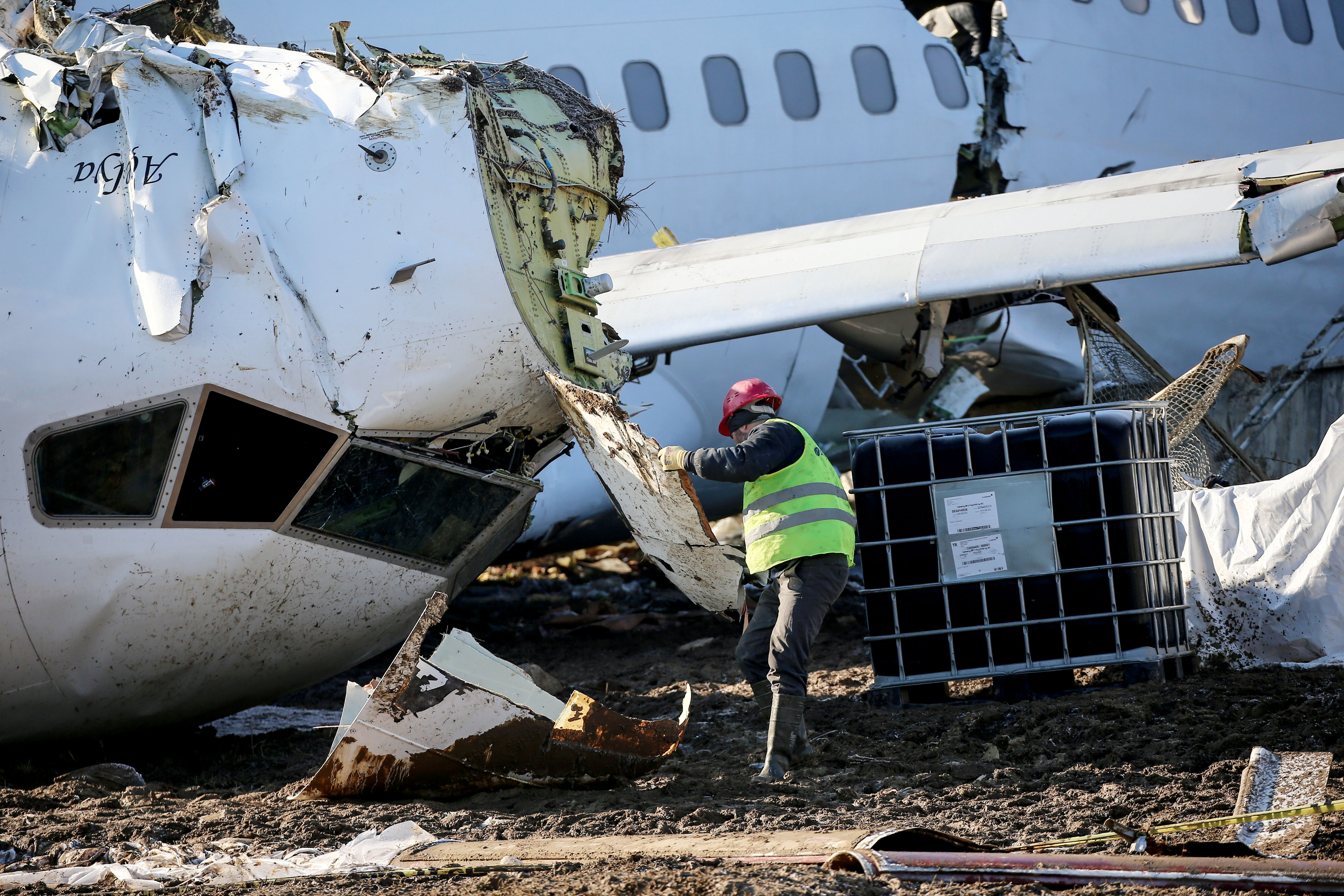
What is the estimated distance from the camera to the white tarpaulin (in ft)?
17.8

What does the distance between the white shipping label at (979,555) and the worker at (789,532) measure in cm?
66

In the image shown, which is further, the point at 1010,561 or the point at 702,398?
the point at 702,398

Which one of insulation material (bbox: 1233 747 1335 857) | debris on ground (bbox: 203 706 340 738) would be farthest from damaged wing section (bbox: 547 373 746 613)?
insulation material (bbox: 1233 747 1335 857)

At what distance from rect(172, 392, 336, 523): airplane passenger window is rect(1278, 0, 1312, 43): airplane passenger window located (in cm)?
1045

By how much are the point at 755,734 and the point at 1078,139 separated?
643cm

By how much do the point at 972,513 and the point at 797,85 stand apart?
4672mm

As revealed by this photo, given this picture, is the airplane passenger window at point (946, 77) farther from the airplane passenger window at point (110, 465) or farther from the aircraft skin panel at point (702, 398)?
the airplane passenger window at point (110, 465)

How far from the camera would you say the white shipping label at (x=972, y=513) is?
5.47 meters

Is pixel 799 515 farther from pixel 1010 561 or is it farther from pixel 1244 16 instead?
pixel 1244 16

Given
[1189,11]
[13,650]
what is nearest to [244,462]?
[13,650]

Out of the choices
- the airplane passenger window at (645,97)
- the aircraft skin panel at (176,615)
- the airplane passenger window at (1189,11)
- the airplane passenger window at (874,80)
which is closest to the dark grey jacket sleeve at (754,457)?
the aircraft skin panel at (176,615)

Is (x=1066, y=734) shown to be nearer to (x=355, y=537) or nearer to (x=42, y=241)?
(x=355, y=537)

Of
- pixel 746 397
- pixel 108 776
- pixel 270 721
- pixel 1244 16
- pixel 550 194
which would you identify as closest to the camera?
pixel 108 776

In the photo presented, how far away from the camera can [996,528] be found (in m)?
5.47
